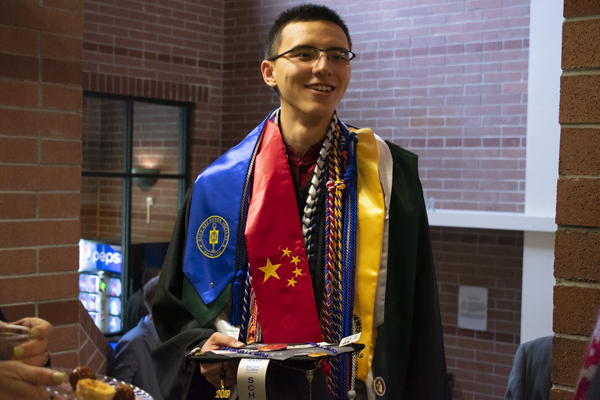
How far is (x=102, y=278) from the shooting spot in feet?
21.5

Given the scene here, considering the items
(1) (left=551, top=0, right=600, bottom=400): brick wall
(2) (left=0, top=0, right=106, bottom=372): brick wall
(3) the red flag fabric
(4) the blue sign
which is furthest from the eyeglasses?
(4) the blue sign

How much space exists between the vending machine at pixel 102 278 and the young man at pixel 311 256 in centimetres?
493

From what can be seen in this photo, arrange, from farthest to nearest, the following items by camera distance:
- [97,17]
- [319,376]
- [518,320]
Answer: [97,17] → [518,320] → [319,376]

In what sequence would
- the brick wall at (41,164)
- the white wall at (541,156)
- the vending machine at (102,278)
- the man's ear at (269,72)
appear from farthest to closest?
the vending machine at (102,278) → the white wall at (541,156) → the brick wall at (41,164) → the man's ear at (269,72)

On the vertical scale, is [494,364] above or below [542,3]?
below

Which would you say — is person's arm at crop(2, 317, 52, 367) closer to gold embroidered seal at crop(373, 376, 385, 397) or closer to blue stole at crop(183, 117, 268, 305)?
blue stole at crop(183, 117, 268, 305)

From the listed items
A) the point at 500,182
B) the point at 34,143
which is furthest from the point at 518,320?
the point at 34,143

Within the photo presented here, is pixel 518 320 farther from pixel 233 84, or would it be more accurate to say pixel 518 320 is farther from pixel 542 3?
pixel 233 84

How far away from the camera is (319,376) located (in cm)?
164

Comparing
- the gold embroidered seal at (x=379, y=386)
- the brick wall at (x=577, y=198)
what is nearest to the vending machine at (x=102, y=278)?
the gold embroidered seal at (x=379, y=386)

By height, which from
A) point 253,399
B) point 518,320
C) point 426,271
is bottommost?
point 518,320

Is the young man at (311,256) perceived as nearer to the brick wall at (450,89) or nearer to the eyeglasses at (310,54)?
the eyeglasses at (310,54)

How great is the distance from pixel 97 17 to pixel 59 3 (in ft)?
14.0

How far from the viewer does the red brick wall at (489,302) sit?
5.59 metres
